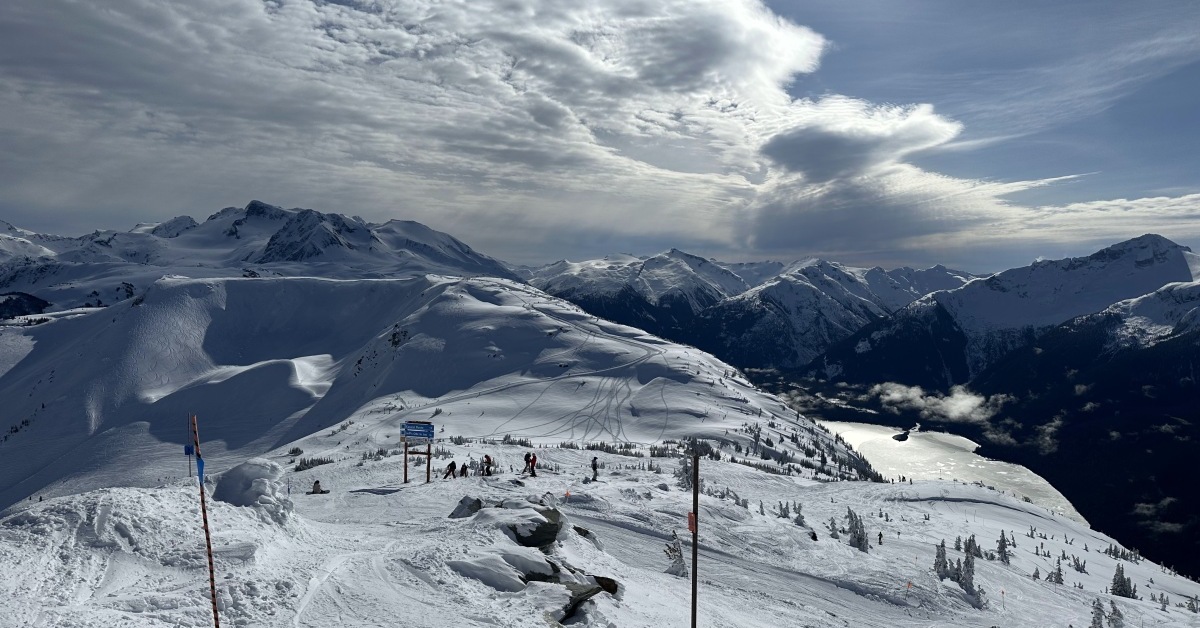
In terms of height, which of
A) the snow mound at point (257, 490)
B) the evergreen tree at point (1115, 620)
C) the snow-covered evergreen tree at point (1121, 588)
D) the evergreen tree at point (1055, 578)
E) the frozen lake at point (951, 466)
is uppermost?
the snow mound at point (257, 490)

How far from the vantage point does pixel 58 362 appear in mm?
122000

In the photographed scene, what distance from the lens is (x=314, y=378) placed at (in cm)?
11888

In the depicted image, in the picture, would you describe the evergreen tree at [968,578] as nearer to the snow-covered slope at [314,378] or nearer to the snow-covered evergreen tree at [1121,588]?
the snow-covered evergreen tree at [1121,588]

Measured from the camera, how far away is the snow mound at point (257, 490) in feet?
67.2

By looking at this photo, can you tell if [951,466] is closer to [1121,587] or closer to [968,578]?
[1121,587]

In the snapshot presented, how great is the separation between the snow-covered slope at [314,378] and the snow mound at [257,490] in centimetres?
4819

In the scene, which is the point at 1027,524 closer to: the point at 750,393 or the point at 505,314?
the point at 750,393

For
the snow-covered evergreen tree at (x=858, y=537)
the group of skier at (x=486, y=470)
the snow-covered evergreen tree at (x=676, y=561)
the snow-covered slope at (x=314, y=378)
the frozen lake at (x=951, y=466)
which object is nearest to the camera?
the snow-covered evergreen tree at (x=676, y=561)

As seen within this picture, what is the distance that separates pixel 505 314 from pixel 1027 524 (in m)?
104

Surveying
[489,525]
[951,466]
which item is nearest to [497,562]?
[489,525]

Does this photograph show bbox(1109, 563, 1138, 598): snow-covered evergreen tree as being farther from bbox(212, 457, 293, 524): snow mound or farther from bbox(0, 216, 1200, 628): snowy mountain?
bbox(212, 457, 293, 524): snow mound

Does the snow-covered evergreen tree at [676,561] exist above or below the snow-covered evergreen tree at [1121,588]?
above

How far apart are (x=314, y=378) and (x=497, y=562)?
112 meters

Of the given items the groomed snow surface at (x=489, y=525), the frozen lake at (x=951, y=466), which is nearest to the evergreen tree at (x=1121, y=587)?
the groomed snow surface at (x=489, y=525)
